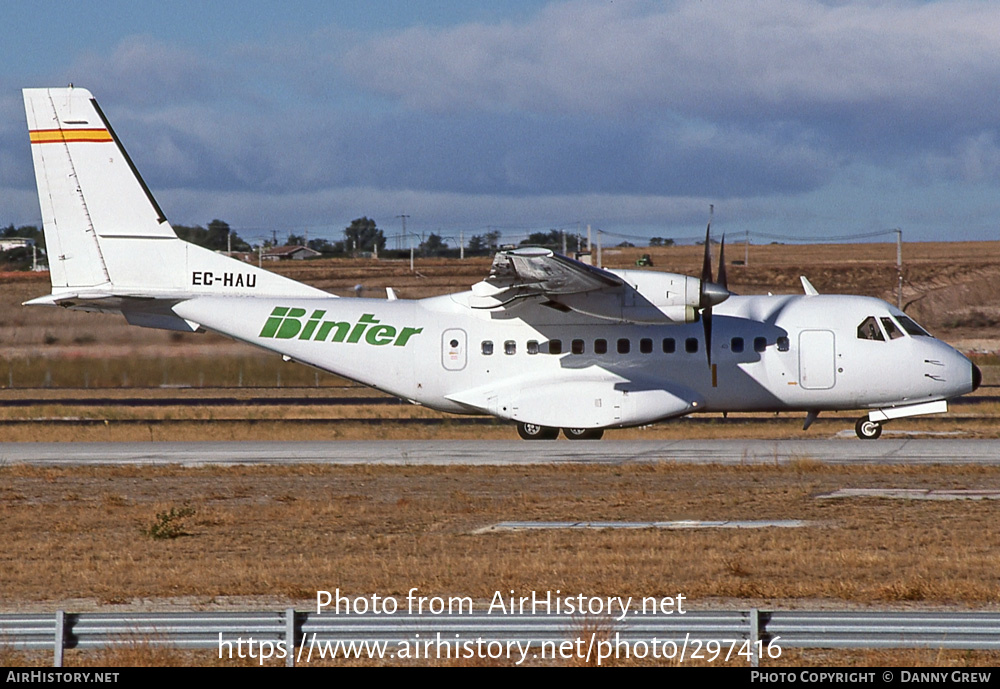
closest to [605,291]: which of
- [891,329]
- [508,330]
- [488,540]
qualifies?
[508,330]

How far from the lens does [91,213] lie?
26484 mm

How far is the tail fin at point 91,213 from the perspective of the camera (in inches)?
1035

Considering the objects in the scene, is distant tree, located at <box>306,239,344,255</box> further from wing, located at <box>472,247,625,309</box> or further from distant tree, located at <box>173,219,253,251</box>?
wing, located at <box>472,247,625,309</box>

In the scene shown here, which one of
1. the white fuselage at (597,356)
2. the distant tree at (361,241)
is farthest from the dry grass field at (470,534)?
the distant tree at (361,241)

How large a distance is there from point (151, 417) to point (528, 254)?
726 inches

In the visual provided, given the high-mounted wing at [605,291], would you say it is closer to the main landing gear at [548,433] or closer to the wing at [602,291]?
the wing at [602,291]

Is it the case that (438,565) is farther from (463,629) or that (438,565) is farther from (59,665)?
(59,665)

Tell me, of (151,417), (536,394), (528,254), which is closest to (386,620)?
(528,254)

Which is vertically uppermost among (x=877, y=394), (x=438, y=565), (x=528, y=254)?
(x=528, y=254)

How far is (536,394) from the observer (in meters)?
26.1

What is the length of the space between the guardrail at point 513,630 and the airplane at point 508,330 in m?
17.4

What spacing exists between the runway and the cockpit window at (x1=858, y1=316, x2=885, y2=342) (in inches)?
97.3

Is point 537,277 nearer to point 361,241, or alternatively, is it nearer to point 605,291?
point 605,291
